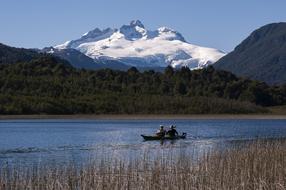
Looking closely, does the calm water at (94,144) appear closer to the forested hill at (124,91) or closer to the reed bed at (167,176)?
the reed bed at (167,176)

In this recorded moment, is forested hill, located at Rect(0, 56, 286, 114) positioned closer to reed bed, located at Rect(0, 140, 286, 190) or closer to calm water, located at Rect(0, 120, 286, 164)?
calm water, located at Rect(0, 120, 286, 164)

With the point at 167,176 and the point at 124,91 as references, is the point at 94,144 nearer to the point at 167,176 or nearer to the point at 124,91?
the point at 167,176

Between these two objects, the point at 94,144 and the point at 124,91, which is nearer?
the point at 94,144

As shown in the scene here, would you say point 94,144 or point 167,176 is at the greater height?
point 94,144

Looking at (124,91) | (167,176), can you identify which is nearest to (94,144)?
(167,176)

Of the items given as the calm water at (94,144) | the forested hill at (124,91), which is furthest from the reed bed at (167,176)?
the forested hill at (124,91)

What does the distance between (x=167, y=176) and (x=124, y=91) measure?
114m

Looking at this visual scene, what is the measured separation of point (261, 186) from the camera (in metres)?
19.8

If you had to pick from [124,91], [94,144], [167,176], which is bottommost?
[167,176]

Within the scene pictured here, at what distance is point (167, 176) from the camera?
21.9 metres

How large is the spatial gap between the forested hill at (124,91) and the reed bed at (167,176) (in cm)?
8759

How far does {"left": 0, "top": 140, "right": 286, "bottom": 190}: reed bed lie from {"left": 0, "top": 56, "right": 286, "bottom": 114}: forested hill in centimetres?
8759

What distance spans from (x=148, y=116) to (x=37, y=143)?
67185 millimetres

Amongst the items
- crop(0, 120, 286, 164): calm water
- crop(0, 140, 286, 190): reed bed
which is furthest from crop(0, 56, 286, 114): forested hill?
crop(0, 140, 286, 190): reed bed
